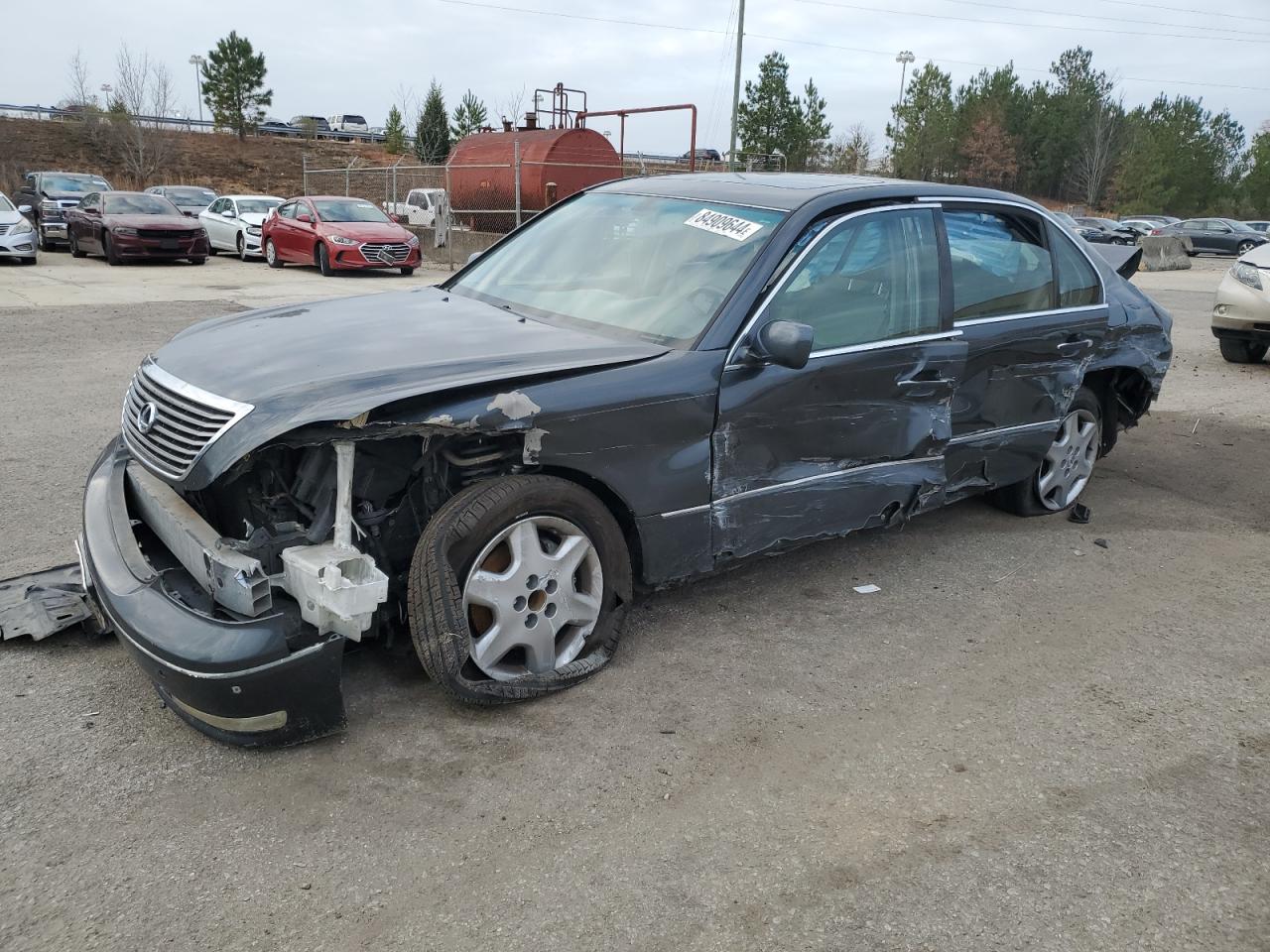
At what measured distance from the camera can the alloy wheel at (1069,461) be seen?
17.7ft

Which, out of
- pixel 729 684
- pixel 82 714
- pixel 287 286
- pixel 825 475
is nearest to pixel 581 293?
pixel 825 475

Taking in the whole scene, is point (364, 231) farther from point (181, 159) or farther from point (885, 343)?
point (181, 159)

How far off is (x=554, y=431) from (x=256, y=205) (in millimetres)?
22797

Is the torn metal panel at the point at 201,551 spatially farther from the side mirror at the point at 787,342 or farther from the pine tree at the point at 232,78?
the pine tree at the point at 232,78


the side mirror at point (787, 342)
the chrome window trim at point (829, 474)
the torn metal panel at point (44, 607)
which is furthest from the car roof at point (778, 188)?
the torn metal panel at point (44, 607)

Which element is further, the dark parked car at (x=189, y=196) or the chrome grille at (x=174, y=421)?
the dark parked car at (x=189, y=196)

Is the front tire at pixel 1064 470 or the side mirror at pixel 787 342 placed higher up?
the side mirror at pixel 787 342

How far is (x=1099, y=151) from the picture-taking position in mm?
71062

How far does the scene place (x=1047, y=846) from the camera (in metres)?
2.71

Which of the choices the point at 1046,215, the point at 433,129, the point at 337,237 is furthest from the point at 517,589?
the point at 433,129

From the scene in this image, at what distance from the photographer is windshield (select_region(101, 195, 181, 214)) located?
774 inches

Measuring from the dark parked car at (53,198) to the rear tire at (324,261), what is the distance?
285 inches

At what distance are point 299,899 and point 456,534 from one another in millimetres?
1101

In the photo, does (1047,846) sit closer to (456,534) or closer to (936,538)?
(456,534)
